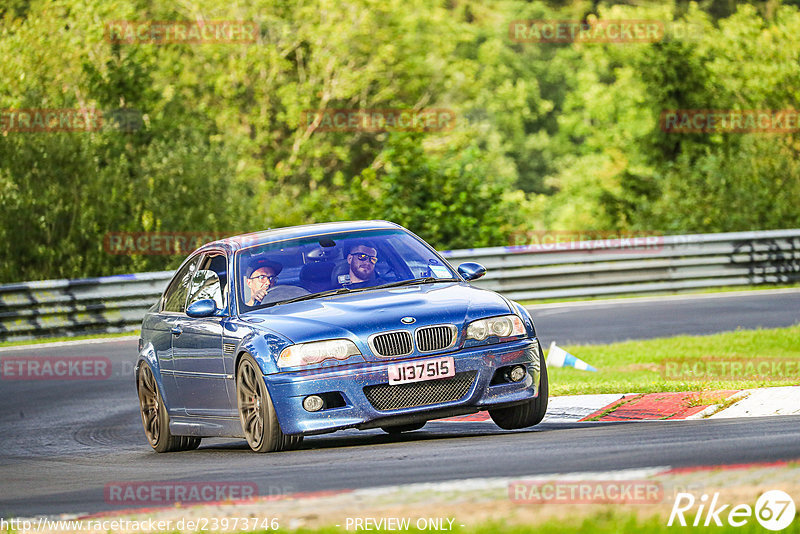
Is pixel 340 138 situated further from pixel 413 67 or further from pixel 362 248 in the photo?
pixel 362 248

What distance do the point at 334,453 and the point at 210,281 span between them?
2.22 metres

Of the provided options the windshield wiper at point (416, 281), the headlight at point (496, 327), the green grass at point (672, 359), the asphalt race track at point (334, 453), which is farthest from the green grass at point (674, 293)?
the headlight at point (496, 327)

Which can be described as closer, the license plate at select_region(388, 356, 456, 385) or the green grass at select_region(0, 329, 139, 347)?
the license plate at select_region(388, 356, 456, 385)

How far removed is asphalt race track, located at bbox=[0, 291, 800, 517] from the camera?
22.9 ft

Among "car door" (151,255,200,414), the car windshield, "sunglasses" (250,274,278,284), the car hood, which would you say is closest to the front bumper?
the car hood

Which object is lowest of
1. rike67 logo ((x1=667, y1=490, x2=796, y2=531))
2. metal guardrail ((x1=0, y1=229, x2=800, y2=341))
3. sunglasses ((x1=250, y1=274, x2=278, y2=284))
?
metal guardrail ((x1=0, y1=229, x2=800, y2=341))

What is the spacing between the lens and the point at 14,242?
2509 cm

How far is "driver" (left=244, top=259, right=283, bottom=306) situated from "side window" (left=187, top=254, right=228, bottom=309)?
10.5 inches

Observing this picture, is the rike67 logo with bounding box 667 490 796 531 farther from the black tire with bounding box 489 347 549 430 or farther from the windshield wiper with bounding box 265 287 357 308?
the windshield wiper with bounding box 265 287 357 308

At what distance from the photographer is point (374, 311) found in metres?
8.86

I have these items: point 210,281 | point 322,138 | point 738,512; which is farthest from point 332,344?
point 322,138

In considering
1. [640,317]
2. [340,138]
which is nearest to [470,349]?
[640,317]

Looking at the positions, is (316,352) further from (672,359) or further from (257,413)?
(672,359)

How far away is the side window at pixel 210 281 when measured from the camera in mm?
10148
